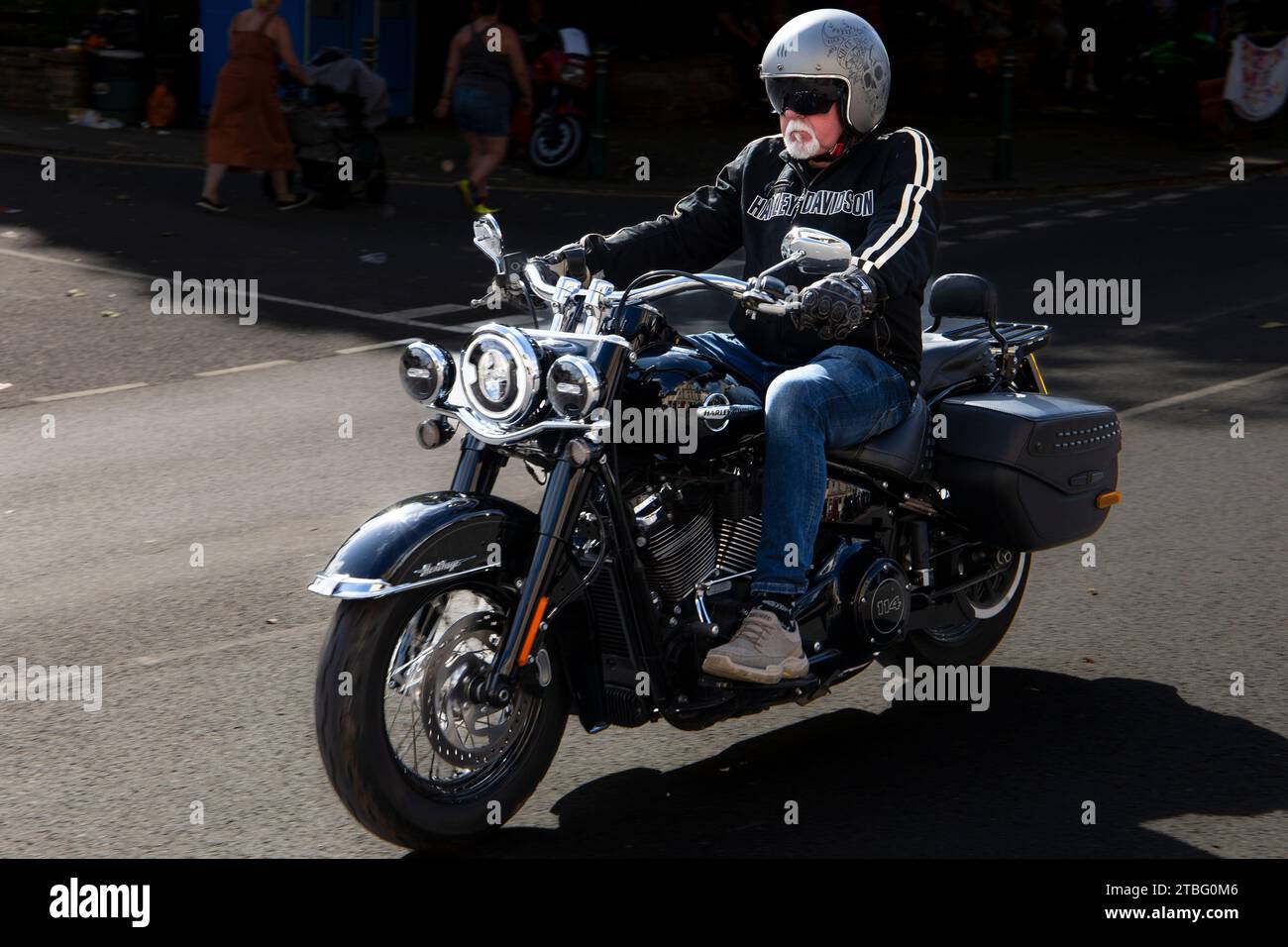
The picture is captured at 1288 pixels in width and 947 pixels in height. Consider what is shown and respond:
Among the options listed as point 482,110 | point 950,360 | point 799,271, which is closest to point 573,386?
point 799,271

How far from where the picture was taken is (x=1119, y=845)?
4.23m

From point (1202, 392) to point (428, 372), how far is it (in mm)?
6367

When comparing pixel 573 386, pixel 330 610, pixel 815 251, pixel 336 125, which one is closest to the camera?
pixel 815 251

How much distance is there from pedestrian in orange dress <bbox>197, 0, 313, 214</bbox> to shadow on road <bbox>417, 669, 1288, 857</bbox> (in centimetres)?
1045

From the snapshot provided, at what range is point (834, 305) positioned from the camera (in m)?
3.99

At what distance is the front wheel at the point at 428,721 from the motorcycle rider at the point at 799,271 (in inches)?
20.2

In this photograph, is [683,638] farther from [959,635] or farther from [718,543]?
[959,635]

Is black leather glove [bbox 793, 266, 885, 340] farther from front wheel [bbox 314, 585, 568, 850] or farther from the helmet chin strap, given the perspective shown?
front wheel [bbox 314, 585, 568, 850]

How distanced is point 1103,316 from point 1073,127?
12.7 meters

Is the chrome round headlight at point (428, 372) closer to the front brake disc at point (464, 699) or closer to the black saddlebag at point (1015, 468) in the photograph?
the front brake disc at point (464, 699)

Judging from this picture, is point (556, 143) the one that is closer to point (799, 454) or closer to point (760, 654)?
point (799, 454)

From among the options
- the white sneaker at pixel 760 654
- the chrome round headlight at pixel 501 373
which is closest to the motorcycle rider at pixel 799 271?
the white sneaker at pixel 760 654

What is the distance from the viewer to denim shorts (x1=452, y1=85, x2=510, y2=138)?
15.1 m
